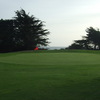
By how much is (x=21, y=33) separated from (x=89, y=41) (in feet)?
43.4

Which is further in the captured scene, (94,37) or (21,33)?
(94,37)

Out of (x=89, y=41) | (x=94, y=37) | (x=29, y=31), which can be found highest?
(x=29, y=31)

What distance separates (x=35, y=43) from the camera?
2872cm

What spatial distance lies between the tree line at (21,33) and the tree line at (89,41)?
821 centimetres

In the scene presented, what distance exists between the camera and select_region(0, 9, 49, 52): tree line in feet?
92.8

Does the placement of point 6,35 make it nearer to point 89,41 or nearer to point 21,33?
point 21,33

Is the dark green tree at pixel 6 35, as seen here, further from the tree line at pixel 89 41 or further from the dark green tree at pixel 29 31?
the tree line at pixel 89 41

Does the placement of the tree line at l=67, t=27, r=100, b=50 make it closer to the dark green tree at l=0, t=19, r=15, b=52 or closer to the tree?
the tree

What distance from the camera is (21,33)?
28.5m

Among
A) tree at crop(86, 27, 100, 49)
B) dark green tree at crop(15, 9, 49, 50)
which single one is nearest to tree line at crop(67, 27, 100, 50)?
tree at crop(86, 27, 100, 49)

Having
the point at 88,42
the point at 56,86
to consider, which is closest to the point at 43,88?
the point at 56,86

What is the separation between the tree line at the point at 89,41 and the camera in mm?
34106

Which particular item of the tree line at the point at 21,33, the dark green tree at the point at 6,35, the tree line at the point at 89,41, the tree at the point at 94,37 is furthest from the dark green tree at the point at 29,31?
the tree at the point at 94,37

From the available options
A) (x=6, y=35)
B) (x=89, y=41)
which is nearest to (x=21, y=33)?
(x=6, y=35)
